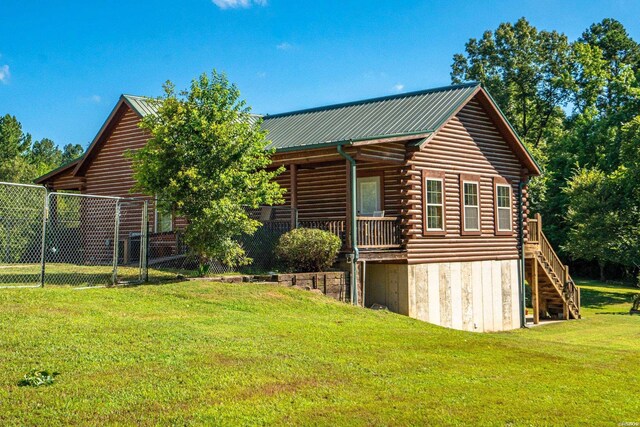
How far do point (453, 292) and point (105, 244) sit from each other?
41.4ft

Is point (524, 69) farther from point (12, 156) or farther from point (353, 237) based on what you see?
point (12, 156)

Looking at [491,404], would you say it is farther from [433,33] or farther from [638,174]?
[638,174]

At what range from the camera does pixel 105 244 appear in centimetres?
2409

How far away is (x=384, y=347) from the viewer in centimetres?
1105

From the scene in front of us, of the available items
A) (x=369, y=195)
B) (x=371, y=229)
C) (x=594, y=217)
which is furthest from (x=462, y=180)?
(x=594, y=217)

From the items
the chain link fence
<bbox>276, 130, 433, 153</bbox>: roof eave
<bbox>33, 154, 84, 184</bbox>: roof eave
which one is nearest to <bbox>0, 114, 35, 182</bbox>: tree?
the chain link fence

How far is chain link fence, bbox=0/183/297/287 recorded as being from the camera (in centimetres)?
1550

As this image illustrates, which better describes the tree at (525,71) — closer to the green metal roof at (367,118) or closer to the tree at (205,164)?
the green metal roof at (367,118)

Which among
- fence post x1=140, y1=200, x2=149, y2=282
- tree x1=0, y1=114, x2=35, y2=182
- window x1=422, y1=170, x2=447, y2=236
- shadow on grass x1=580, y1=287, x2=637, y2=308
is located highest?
tree x1=0, y1=114, x2=35, y2=182

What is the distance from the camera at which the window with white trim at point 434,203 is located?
20.1 m

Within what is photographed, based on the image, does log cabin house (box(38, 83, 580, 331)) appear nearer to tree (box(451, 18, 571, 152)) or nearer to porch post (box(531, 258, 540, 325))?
porch post (box(531, 258, 540, 325))

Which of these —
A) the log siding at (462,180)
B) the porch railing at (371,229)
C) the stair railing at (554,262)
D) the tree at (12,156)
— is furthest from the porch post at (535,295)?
the tree at (12,156)

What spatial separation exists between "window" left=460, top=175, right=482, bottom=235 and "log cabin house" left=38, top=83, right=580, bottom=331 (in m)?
0.05

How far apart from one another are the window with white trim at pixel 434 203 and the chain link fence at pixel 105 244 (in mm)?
4248
